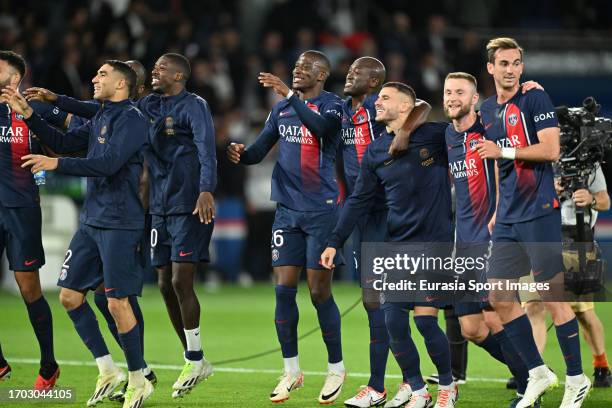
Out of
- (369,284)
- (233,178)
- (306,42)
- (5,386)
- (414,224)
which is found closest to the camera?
(414,224)

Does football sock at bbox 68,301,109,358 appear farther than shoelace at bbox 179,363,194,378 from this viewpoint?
No

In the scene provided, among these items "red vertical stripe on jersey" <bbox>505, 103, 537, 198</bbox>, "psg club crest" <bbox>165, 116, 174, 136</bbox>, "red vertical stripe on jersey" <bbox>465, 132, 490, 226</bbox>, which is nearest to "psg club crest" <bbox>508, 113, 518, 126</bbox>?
"red vertical stripe on jersey" <bbox>505, 103, 537, 198</bbox>

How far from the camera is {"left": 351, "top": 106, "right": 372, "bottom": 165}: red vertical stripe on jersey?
8953 millimetres

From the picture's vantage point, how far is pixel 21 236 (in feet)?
30.2

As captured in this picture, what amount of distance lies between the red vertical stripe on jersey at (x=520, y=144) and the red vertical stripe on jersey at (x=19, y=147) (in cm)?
380

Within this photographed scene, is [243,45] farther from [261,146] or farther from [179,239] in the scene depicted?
[179,239]

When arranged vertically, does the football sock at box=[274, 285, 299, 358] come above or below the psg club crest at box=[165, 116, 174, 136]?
below

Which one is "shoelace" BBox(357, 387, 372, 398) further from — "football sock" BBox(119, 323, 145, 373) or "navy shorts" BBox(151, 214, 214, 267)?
"navy shorts" BBox(151, 214, 214, 267)

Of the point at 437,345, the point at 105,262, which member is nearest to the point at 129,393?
the point at 105,262

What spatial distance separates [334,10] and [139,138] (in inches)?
545

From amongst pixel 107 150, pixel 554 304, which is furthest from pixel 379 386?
pixel 107 150

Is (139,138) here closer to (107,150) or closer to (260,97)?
(107,150)

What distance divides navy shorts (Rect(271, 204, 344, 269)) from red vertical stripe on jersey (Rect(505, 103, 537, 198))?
1.78 m

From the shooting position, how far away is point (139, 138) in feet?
27.2
